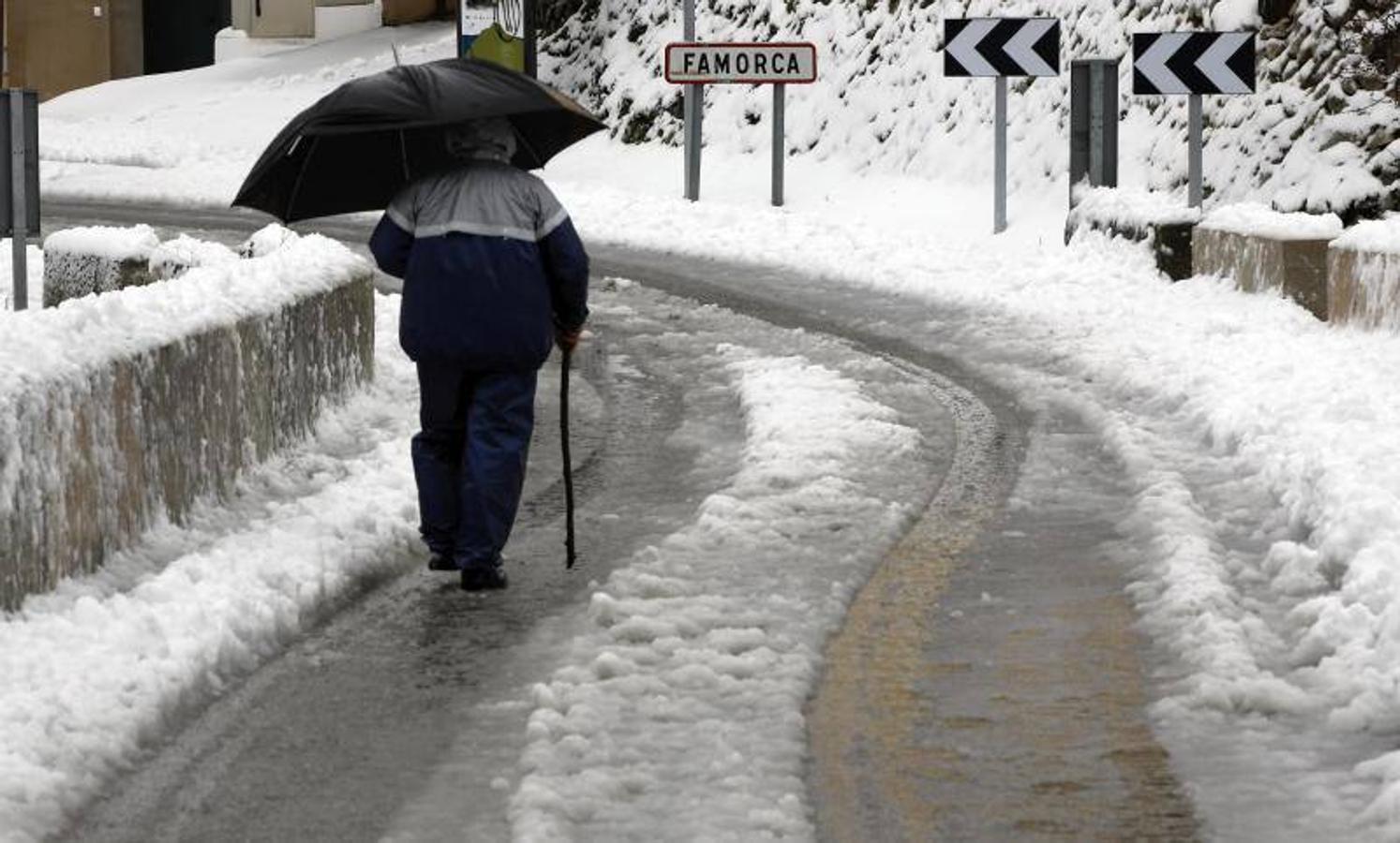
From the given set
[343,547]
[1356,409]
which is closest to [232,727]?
[343,547]

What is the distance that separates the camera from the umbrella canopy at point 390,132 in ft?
27.9

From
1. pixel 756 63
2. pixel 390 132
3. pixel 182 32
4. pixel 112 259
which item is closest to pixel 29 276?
pixel 112 259

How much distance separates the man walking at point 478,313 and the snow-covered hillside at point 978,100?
12.3 meters

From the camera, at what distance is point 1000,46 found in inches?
865

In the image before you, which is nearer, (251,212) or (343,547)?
(343,547)

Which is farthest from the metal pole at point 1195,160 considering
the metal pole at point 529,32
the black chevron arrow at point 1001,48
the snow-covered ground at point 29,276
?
the metal pole at point 529,32

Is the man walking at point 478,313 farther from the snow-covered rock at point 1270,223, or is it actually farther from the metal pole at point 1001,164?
the metal pole at point 1001,164

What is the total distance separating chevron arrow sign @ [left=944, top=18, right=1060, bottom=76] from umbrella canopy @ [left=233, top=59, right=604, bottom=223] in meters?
12.8

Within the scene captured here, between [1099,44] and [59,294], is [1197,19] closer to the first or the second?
[1099,44]

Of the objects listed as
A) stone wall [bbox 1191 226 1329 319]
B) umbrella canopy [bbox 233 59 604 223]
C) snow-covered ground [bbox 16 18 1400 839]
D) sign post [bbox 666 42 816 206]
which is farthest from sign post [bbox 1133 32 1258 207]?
umbrella canopy [bbox 233 59 604 223]

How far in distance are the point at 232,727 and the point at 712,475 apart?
162 inches

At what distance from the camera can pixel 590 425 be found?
1239 cm

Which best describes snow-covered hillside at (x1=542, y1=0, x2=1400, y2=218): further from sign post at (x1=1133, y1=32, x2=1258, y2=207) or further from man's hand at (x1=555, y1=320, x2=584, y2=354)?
man's hand at (x1=555, y1=320, x2=584, y2=354)

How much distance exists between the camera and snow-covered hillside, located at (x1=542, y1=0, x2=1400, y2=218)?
20.6m
